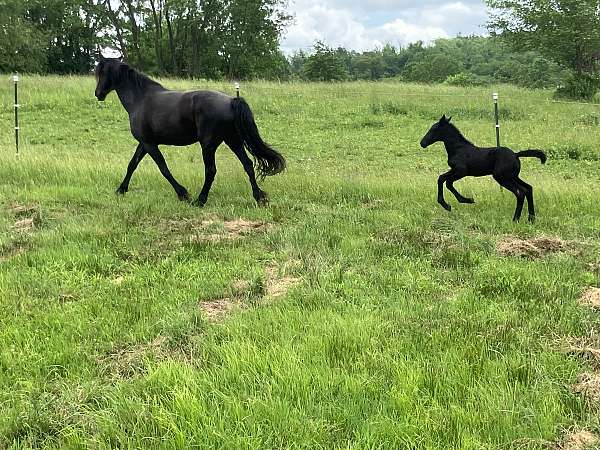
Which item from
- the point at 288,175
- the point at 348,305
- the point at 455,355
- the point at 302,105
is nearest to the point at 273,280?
the point at 348,305

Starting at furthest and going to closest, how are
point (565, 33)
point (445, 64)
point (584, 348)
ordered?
point (445, 64) < point (565, 33) < point (584, 348)

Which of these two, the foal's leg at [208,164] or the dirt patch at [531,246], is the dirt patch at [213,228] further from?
the dirt patch at [531,246]

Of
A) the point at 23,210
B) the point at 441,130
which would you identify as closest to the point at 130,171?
the point at 23,210

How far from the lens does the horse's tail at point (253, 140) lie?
7.88 m

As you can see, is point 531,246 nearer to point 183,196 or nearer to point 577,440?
point 577,440

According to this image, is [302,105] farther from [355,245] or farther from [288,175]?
[355,245]

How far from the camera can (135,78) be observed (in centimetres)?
873

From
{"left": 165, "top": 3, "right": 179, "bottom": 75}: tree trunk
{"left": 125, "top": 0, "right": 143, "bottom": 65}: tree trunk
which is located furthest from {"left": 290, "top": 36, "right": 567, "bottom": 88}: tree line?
{"left": 125, "top": 0, "right": 143, "bottom": 65}: tree trunk

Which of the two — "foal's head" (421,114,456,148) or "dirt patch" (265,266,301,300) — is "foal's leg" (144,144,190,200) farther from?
"foal's head" (421,114,456,148)

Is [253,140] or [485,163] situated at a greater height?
[253,140]

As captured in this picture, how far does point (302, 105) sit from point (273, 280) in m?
17.6

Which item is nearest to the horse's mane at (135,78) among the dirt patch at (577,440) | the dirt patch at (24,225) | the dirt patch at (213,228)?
the dirt patch at (213,228)

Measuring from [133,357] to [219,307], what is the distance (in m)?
0.99

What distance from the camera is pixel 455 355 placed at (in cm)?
330
